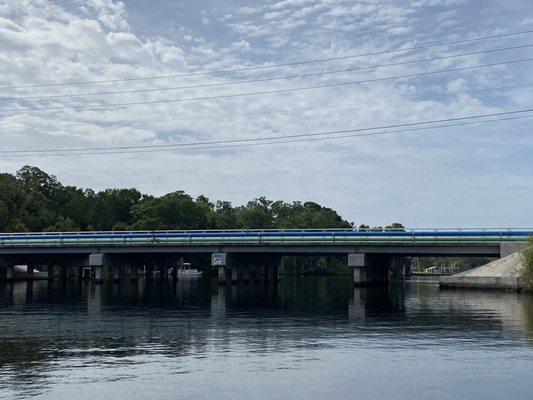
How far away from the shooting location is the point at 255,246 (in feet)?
287

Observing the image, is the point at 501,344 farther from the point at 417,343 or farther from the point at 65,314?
the point at 65,314

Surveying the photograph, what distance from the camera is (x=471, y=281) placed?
3019 inches

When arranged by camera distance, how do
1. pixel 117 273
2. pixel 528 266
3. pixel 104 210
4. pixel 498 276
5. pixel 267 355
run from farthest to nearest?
pixel 104 210, pixel 117 273, pixel 498 276, pixel 528 266, pixel 267 355

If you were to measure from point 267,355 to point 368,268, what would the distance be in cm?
6274

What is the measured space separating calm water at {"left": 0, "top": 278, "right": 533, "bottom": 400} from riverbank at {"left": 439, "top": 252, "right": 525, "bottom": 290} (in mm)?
26819

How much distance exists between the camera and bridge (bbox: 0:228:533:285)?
251ft

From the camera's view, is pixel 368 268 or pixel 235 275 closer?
pixel 368 268

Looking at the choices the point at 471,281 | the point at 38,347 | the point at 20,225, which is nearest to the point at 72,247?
the point at 20,225

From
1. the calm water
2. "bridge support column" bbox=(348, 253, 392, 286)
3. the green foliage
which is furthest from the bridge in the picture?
the calm water

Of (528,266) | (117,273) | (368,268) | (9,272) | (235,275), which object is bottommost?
(235,275)

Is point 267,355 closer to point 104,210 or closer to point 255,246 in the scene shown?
point 255,246

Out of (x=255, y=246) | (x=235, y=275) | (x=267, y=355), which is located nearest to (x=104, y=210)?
(x=235, y=275)

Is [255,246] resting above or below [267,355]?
above

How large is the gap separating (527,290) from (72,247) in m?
64.9
